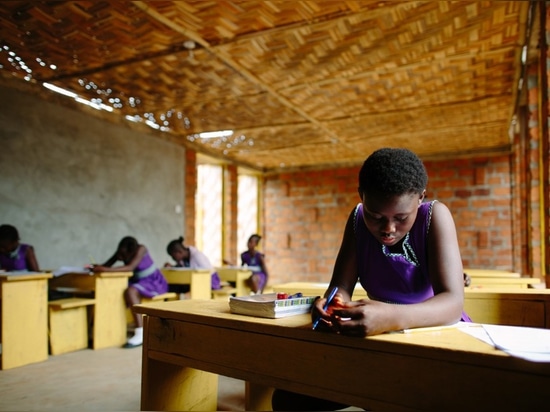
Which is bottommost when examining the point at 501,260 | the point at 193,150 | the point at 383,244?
the point at 501,260

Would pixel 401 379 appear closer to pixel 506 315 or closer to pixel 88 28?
pixel 506 315

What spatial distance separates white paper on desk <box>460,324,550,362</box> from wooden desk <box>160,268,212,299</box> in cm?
429

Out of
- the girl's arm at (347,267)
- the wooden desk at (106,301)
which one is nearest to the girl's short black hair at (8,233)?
the wooden desk at (106,301)

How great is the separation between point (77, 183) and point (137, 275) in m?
1.51

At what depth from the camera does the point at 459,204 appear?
27.5 feet

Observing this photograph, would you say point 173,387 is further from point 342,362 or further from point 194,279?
point 194,279

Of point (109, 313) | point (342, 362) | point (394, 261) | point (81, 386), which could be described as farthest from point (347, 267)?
point (109, 313)

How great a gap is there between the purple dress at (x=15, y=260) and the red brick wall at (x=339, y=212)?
6.12 metres

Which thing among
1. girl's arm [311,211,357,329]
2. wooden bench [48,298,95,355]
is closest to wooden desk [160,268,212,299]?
wooden bench [48,298,95,355]

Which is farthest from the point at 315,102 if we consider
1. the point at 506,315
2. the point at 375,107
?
the point at 506,315

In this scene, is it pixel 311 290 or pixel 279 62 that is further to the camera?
pixel 279 62

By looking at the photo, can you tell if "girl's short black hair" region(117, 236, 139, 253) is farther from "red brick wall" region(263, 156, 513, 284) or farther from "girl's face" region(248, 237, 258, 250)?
"red brick wall" region(263, 156, 513, 284)

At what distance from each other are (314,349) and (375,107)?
5054 millimetres

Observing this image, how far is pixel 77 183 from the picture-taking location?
5.44 metres
